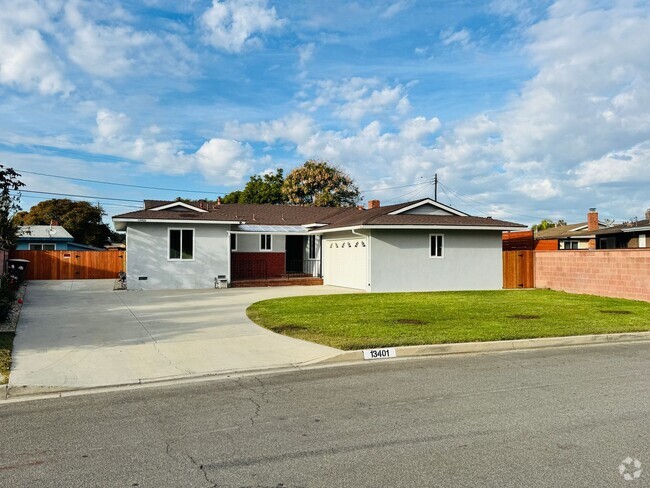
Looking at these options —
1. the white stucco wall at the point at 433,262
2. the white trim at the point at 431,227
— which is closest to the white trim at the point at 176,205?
the white trim at the point at 431,227

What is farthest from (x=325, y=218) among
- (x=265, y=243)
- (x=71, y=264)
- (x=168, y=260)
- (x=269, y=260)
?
(x=71, y=264)

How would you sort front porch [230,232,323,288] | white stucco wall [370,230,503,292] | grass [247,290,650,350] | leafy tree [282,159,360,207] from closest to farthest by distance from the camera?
grass [247,290,650,350] < white stucco wall [370,230,503,292] < front porch [230,232,323,288] < leafy tree [282,159,360,207]

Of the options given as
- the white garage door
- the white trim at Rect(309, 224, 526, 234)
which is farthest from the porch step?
the white trim at Rect(309, 224, 526, 234)

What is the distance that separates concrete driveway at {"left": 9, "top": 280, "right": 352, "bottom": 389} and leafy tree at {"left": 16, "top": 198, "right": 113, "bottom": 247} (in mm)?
42126

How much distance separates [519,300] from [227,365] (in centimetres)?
1299

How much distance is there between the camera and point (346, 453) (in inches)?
193

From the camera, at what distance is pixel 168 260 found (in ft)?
76.9

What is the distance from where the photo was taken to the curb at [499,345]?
31.0 ft

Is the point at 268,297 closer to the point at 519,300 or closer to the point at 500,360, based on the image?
the point at 519,300

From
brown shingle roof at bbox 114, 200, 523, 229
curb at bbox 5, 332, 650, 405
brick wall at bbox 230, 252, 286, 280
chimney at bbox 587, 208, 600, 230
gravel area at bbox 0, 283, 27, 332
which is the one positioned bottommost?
curb at bbox 5, 332, 650, 405

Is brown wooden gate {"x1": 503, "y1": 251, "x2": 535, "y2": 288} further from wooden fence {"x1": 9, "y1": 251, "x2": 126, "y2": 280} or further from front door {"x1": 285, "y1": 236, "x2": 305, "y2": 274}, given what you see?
wooden fence {"x1": 9, "y1": 251, "x2": 126, "y2": 280}

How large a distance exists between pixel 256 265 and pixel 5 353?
18757mm

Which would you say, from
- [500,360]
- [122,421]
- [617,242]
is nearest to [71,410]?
[122,421]

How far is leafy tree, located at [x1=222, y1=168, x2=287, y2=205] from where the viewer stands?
181 feet
